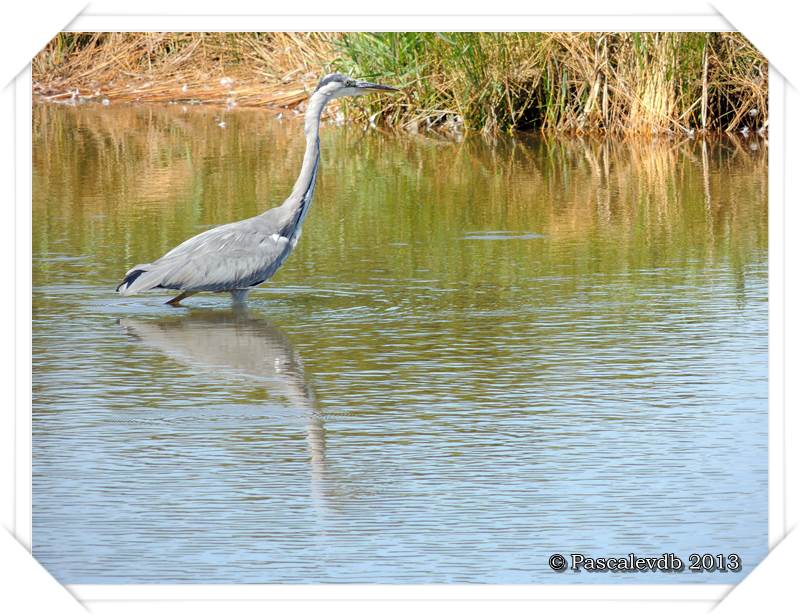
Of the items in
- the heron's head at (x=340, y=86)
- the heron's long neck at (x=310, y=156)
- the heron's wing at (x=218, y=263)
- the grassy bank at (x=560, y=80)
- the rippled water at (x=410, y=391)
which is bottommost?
the rippled water at (x=410, y=391)

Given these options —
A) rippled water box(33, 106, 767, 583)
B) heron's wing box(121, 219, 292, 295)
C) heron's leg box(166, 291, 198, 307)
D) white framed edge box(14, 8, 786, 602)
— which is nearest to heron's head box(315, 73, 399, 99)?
heron's wing box(121, 219, 292, 295)

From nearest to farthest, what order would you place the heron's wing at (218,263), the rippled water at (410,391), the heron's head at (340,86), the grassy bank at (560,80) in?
the rippled water at (410,391), the heron's wing at (218,263), the heron's head at (340,86), the grassy bank at (560,80)

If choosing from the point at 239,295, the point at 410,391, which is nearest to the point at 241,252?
the point at 239,295

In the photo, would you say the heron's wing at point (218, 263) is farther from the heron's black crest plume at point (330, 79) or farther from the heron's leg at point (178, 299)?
the heron's black crest plume at point (330, 79)

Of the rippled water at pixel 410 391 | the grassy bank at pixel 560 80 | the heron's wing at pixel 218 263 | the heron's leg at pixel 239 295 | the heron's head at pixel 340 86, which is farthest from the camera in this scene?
the grassy bank at pixel 560 80

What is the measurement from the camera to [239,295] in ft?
27.7

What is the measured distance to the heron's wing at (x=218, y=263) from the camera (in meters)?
8.20

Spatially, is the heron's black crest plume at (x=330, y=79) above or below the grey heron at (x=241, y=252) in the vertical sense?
above

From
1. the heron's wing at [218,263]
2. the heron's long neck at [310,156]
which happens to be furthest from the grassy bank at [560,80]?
the heron's wing at [218,263]

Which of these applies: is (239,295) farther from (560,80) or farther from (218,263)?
(560,80)

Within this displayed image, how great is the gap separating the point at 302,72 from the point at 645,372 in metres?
13.0

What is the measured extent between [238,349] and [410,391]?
3.99 feet
